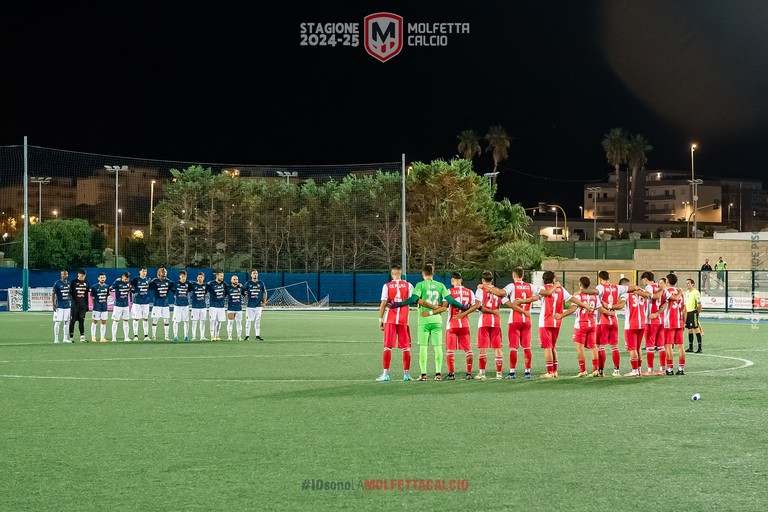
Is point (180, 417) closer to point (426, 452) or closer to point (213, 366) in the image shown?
point (426, 452)

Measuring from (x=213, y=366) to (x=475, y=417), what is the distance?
8.83m

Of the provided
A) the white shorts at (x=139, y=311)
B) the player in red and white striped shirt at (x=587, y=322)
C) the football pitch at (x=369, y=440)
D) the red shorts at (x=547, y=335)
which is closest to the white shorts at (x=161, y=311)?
the white shorts at (x=139, y=311)

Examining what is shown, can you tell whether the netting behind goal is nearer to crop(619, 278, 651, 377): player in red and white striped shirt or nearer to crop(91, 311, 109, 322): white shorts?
crop(91, 311, 109, 322): white shorts

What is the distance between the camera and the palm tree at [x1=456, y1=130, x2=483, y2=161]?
10406cm

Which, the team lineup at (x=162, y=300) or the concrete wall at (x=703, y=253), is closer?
the team lineup at (x=162, y=300)

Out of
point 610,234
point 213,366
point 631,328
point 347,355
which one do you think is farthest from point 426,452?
point 610,234

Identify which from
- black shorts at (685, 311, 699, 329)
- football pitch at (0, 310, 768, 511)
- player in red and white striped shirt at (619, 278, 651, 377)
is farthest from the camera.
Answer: black shorts at (685, 311, 699, 329)

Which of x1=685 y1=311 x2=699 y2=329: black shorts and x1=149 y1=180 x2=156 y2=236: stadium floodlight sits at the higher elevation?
x1=149 y1=180 x2=156 y2=236: stadium floodlight

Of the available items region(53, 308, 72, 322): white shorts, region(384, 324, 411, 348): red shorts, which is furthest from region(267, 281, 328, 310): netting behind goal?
region(384, 324, 411, 348): red shorts

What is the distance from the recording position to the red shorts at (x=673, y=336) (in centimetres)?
1717

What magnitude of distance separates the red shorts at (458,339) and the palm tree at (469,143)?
8863cm

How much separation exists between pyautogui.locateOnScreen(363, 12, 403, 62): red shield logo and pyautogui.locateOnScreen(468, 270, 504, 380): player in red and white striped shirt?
2549cm

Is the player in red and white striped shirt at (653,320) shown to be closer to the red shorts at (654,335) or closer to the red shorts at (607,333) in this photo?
the red shorts at (654,335)

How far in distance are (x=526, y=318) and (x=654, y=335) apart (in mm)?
2821
